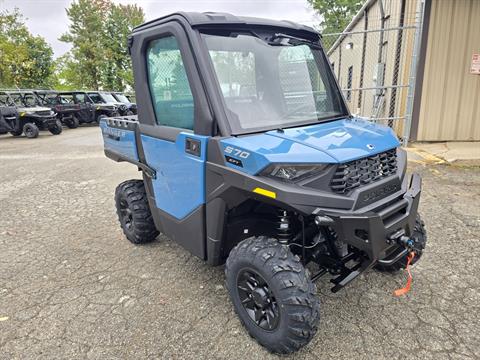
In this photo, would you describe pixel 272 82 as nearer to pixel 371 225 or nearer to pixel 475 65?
pixel 371 225

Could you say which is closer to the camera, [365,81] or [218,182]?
[218,182]

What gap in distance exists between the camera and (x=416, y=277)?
310cm

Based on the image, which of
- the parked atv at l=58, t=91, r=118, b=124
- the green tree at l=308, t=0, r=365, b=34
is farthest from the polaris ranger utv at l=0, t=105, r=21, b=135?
the green tree at l=308, t=0, r=365, b=34

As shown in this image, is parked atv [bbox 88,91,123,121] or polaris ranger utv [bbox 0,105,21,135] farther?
parked atv [bbox 88,91,123,121]

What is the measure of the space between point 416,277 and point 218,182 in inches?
79.3

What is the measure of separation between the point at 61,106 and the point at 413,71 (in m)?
15.9

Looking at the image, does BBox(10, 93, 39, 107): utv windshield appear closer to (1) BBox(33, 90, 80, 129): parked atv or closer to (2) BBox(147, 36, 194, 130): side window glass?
(1) BBox(33, 90, 80, 129): parked atv

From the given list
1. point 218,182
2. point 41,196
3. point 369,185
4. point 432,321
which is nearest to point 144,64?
point 218,182

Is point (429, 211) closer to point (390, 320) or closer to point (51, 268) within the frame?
point (390, 320)

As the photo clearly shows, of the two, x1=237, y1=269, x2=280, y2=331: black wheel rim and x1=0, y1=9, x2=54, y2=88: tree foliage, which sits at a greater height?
x1=0, y1=9, x2=54, y2=88: tree foliage

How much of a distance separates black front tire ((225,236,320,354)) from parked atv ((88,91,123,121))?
18508mm

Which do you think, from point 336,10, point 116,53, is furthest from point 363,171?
point 336,10

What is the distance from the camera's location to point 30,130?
14398 millimetres

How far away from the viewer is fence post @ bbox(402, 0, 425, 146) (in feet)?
24.4
